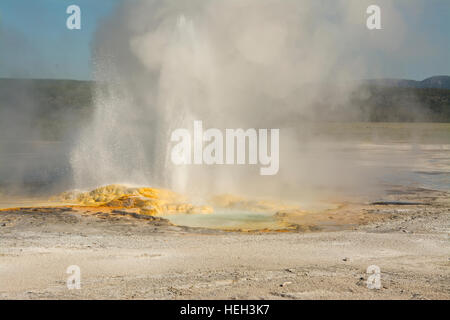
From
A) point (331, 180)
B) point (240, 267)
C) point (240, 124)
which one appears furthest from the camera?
point (240, 124)

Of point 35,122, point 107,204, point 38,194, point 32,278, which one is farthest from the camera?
point 35,122

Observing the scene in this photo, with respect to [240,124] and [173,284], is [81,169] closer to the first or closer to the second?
[240,124]

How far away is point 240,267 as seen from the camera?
6.29 metres

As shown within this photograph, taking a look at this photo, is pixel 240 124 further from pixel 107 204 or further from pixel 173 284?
pixel 173 284

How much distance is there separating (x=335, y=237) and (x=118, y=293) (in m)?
3.83

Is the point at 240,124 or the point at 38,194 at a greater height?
the point at 240,124

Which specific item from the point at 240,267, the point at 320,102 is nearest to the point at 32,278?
the point at 240,267

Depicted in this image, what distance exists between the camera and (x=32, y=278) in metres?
5.83

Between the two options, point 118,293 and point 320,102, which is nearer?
point 118,293

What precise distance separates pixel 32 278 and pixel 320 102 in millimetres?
70472

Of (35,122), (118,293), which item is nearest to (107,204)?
(118,293)
